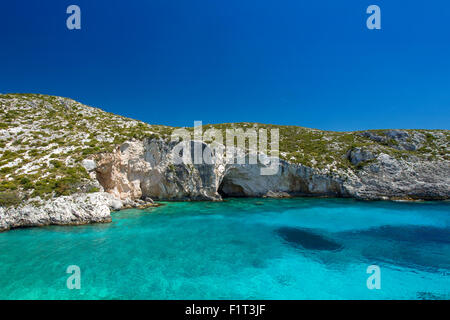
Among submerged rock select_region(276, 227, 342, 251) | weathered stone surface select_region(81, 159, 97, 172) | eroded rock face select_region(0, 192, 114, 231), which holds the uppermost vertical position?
weathered stone surface select_region(81, 159, 97, 172)

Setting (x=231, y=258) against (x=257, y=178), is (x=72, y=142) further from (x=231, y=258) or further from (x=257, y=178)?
(x=257, y=178)

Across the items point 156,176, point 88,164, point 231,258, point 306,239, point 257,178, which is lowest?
point 306,239

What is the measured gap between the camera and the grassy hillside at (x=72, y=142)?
1859 cm

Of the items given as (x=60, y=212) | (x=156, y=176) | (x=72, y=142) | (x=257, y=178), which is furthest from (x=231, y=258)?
(x=72, y=142)

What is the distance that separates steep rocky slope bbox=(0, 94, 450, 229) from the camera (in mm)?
17469

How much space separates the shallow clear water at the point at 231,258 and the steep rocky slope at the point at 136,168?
11.4 feet

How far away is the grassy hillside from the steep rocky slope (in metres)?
0.11

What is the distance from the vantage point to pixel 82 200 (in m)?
17.6

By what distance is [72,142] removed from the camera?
2503 cm

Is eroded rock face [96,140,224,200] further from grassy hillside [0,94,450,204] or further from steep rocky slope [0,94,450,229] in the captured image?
grassy hillside [0,94,450,204]

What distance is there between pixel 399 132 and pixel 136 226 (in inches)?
1981

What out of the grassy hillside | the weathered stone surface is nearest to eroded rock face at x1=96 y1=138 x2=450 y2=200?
the grassy hillside

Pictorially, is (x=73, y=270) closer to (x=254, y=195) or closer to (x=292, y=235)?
(x=292, y=235)

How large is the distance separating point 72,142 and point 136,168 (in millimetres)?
8144
